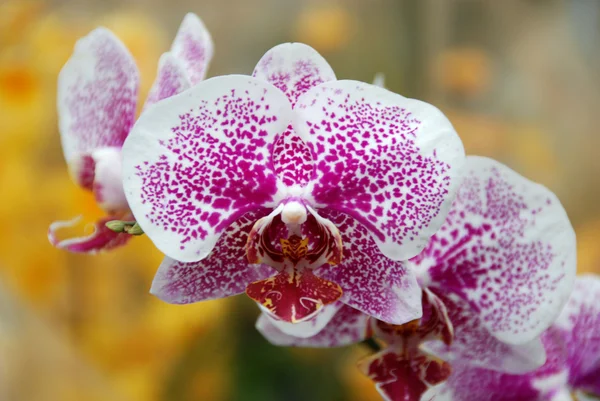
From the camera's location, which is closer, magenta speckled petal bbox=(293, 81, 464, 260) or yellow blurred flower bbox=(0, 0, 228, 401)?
magenta speckled petal bbox=(293, 81, 464, 260)

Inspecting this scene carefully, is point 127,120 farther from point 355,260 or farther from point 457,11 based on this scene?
point 457,11

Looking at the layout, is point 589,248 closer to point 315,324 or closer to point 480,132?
point 480,132

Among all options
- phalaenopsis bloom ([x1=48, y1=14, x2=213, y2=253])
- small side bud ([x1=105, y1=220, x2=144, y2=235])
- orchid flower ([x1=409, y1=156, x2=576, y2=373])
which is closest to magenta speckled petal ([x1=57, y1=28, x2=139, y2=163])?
phalaenopsis bloom ([x1=48, y1=14, x2=213, y2=253])

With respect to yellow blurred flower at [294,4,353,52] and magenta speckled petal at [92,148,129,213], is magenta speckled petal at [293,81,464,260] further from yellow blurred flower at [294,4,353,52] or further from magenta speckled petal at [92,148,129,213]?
yellow blurred flower at [294,4,353,52]

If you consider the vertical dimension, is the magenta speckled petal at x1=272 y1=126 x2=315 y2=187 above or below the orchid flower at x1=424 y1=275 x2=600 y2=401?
above

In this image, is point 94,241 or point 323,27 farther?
point 323,27

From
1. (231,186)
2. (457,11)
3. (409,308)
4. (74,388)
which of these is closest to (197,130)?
(231,186)

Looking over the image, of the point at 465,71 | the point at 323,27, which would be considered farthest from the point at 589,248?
the point at 323,27
